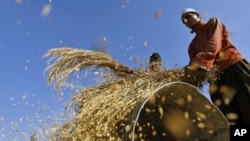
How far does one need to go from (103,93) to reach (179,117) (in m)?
0.73

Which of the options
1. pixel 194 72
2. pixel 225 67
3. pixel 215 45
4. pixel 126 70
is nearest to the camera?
pixel 194 72

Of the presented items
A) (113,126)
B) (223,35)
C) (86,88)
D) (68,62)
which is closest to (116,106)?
(113,126)

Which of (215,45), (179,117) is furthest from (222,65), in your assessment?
(179,117)

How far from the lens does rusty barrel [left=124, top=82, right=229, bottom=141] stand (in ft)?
12.0

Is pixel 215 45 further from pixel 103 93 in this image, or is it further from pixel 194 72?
pixel 103 93

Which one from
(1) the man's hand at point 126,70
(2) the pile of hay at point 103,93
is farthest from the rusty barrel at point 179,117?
(1) the man's hand at point 126,70

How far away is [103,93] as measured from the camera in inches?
149

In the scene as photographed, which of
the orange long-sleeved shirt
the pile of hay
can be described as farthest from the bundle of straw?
the orange long-sleeved shirt

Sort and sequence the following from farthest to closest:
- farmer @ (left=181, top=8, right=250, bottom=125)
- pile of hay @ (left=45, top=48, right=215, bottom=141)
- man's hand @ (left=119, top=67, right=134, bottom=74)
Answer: man's hand @ (left=119, top=67, right=134, bottom=74), farmer @ (left=181, top=8, right=250, bottom=125), pile of hay @ (left=45, top=48, right=215, bottom=141)

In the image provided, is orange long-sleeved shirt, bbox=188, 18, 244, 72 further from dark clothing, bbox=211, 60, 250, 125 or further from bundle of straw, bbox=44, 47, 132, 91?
bundle of straw, bbox=44, 47, 132, 91

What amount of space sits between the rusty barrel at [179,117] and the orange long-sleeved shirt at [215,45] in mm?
321

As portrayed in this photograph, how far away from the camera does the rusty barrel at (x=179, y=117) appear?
3.65 metres

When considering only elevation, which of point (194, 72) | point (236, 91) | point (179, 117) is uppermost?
point (194, 72)

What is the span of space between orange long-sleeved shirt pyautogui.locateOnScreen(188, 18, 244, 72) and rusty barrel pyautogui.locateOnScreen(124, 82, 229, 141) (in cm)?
32
